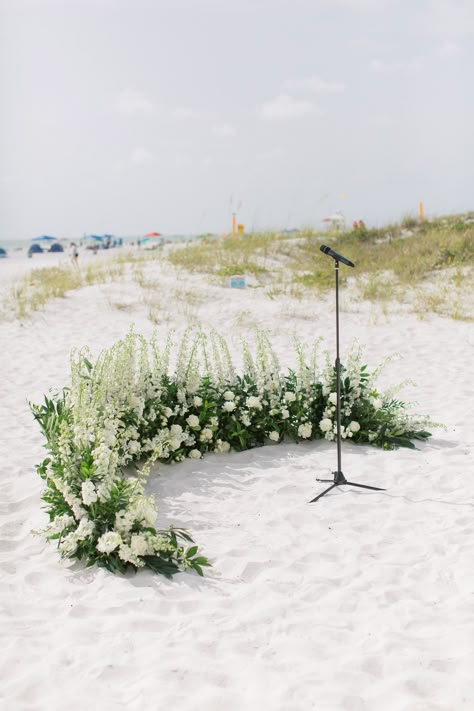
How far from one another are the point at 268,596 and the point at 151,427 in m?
2.14

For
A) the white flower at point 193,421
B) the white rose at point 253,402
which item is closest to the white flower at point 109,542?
the white flower at point 193,421

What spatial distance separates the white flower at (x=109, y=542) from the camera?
3502 mm

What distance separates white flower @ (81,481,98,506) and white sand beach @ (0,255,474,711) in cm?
36

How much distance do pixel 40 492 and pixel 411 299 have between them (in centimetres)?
949

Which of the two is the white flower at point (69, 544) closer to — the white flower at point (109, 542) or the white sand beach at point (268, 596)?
the white sand beach at point (268, 596)

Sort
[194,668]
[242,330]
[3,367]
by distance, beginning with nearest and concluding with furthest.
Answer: [194,668] → [3,367] → [242,330]

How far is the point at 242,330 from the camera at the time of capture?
35.3ft

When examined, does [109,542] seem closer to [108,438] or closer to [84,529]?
[84,529]

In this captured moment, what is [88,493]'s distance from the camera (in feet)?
12.1

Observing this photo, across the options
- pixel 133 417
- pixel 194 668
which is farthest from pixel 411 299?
pixel 194 668

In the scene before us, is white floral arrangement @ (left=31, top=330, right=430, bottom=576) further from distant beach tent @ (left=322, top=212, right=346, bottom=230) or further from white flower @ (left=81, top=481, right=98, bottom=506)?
distant beach tent @ (left=322, top=212, right=346, bottom=230)

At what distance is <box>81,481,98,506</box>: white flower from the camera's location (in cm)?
368

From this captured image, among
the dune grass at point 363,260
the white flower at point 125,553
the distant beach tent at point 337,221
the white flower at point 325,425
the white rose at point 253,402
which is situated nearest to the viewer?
the white flower at point 125,553

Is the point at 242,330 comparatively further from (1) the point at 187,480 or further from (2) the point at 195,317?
(1) the point at 187,480
